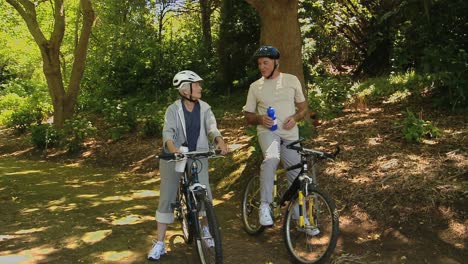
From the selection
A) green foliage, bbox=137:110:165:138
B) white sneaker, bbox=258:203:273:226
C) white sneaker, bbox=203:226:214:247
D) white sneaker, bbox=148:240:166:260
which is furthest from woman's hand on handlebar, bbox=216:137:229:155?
green foliage, bbox=137:110:165:138

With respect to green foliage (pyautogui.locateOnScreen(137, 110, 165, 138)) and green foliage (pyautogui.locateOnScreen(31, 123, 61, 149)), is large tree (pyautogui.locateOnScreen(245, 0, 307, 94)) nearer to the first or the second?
green foliage (pyautogui.locateOnScreen(137, 110, 165, 138))

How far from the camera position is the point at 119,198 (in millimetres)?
7848

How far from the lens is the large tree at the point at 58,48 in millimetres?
13659

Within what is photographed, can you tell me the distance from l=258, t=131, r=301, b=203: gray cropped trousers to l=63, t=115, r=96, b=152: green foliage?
8690mm

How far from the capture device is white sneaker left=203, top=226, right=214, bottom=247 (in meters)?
4.32

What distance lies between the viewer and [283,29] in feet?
24.2

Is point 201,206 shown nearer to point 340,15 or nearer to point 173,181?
point 173,181

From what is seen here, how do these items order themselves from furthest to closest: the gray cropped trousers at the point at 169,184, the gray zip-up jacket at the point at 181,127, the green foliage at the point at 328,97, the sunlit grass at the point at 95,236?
the green foliage at the point at 328,97
the sunlit grass at the point at 95,236
the gray cropped trousers at the point at 169,184
the gray zip-up jacket at the point at 181,127

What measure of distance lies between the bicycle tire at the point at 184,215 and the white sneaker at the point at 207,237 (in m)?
0.31

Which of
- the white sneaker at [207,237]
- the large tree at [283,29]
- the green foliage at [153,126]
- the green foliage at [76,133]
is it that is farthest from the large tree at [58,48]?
the white sneaker at [207,237]

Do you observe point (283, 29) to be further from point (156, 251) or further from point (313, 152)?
point (156, 251)

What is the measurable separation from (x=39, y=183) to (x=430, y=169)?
7.12m

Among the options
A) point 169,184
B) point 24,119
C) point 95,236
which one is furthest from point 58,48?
point 169,184

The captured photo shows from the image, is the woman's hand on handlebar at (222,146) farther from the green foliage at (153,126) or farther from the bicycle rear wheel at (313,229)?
the green foliage at (153,126)
